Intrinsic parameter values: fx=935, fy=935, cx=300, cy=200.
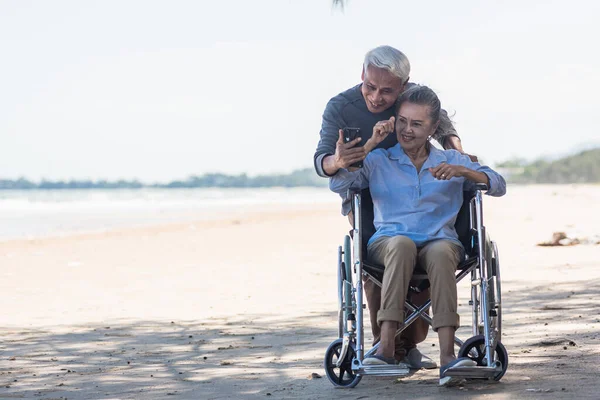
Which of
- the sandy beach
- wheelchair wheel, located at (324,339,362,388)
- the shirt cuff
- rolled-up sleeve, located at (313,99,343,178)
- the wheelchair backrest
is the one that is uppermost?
rolled-up sleeve, located at (313,99,343,178)

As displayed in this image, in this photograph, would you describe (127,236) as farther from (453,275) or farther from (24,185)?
(24,185)

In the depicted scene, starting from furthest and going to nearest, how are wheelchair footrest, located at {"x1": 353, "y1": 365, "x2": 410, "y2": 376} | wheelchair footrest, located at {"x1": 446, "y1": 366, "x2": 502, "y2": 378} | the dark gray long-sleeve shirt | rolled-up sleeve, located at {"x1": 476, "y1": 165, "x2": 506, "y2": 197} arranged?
the dark gray long-sleeve shirt, rolled-up sleeve, located at {"x1": 476, "y1": 165, "x2": 506, "y2": 197}, wheelchair footrest, located at {"x1": 353, "y1": 365, "x2": 410, "y2": 376}, wheelchair footrest, located at {"x1": 446, "y1": 366, "x2": 502, "y2": 378}

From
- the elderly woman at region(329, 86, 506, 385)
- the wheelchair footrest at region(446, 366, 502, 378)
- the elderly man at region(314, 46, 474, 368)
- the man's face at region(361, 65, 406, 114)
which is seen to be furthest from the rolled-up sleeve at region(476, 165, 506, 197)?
the wheelchair footrest at region(446, 366, 502, 378)

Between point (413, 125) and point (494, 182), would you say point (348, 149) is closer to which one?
point (413, 125)

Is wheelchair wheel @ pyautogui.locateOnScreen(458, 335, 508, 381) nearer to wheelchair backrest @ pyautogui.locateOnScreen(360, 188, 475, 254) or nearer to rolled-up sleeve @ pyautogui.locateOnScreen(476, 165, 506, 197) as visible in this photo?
wheelchair backrest @ pyautogui.locateOnScreen(360, 188, 475, 254)

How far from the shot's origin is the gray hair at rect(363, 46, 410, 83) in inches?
155

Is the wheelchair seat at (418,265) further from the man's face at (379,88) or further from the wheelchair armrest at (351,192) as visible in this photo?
the man's face at (379,88)

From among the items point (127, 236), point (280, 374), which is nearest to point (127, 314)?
point (280, 374)

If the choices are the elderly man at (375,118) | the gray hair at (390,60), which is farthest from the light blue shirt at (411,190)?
the gray hair at (390,60)

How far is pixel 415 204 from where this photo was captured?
154 inches

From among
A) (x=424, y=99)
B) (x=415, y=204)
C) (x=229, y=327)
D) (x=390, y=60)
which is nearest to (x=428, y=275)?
(x=415, y=204)

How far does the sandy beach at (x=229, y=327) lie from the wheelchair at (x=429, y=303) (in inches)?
3.9

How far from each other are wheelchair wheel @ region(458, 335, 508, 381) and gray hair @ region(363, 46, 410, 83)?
1.15 m

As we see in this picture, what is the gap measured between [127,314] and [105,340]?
1183mm
